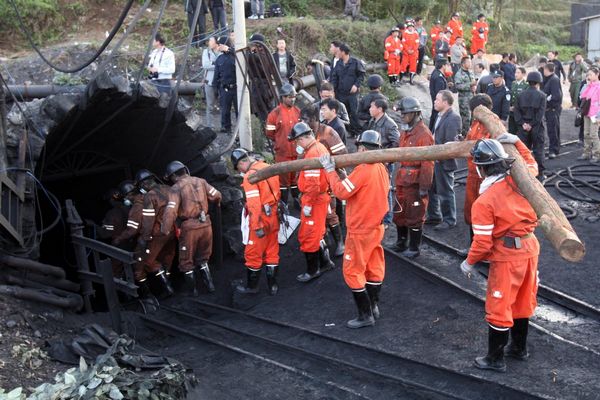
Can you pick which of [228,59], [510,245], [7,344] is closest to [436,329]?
[510,245]

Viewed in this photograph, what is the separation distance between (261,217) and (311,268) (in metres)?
1.09

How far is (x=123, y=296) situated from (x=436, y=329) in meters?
5.66

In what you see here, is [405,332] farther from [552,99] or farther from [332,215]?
[552,99]

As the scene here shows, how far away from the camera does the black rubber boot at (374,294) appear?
325 inches

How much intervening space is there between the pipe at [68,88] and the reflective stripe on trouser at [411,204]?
14.1 ft

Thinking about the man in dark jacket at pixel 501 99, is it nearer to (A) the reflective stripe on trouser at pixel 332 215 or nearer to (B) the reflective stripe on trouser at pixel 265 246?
(A) the reflective stripe on trouser at pixel 332 215

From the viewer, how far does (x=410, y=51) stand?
63.4 ft

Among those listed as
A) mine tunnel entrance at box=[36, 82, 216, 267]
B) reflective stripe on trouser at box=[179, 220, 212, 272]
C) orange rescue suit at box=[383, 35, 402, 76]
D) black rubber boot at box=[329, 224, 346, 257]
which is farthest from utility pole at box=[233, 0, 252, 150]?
orange rescue suit at box=[383, 35, 402, 76]

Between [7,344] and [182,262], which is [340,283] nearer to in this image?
[182,262]

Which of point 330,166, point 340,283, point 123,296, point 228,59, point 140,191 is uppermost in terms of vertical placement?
point 228,59

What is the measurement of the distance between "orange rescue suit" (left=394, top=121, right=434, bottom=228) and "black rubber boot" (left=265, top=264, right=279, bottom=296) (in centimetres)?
189

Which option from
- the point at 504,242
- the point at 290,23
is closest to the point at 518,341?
the point at 504,242

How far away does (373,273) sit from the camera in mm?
8125

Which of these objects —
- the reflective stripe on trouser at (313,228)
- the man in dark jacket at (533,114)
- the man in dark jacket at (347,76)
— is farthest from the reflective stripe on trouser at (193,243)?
the man in dark jacket at (533,114)
